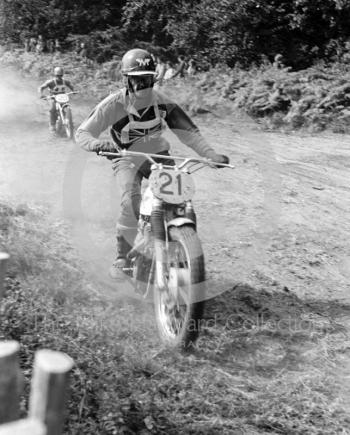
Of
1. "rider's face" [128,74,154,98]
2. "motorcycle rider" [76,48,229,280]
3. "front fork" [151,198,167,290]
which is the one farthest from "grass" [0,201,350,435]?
"rider's face" [128,74,154,98]

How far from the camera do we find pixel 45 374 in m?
1.71

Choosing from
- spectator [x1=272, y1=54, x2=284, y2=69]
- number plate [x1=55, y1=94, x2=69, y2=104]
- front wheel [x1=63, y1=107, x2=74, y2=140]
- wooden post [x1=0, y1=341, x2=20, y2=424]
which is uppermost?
spectator [x1=272, y1=54, x2=284, y2=69]

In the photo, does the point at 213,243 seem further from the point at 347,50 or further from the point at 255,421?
the point at 347,50

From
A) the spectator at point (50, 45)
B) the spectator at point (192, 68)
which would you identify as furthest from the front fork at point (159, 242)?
the spectator at point (50, 45)

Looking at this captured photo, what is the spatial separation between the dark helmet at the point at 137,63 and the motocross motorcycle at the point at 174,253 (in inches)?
32.7

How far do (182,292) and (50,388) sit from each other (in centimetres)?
290

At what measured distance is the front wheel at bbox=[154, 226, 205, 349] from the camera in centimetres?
438

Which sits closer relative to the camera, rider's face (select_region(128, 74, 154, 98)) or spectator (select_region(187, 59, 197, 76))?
rider's face (select_region(128, 74, 154, 98))

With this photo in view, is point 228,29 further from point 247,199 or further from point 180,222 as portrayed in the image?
point 180,222

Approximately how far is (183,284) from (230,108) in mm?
10799

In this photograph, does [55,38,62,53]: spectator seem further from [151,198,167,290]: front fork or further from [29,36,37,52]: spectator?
[151,198,167,290]: front fork

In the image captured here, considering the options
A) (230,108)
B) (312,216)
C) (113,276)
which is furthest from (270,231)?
(230,108)

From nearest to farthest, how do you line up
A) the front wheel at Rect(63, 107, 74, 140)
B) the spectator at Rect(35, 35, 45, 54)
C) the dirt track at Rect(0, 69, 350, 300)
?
the dirt track at Rect(0, 69, 350, 300), the front wheel at Rect(63, 107, 74, 140), the spectator at Rect(35, 35, 45, 54)

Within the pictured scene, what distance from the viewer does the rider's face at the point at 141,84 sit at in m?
5.35
